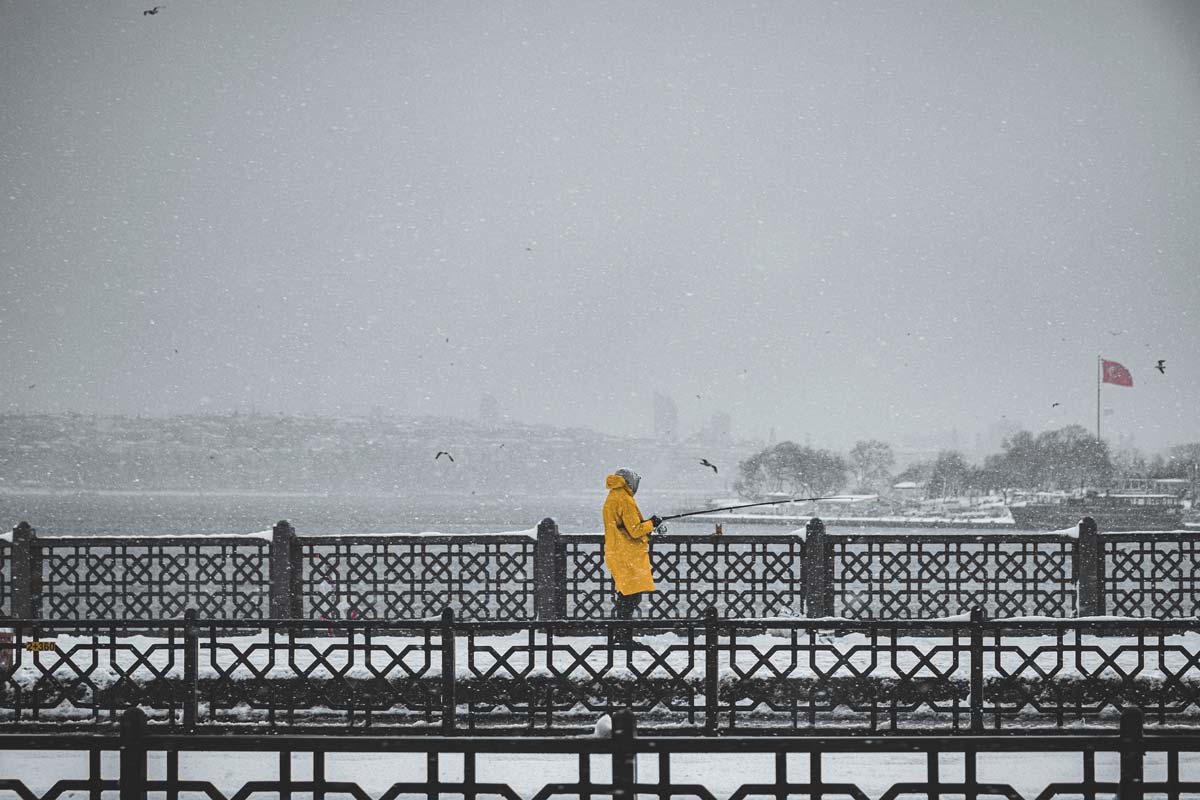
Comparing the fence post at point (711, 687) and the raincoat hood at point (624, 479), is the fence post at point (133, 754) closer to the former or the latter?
the fence post at point (711, 687)

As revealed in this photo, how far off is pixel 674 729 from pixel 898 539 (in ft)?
11.7

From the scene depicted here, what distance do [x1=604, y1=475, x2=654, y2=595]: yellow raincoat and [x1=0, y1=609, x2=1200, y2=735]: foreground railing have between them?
1.62 feet

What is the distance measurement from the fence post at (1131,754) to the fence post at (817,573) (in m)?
6.45

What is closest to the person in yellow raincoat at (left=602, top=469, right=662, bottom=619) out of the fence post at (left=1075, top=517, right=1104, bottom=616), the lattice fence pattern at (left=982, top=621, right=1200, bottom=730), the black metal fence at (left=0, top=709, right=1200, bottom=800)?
the lattice fence pattern at (left=982, top=621, right=1200, bottom=730)

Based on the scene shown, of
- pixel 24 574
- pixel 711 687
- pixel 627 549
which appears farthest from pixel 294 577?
pixel 711 687

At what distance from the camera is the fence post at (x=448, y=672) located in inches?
261

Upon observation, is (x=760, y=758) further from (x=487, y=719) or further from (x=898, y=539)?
(x=898, y=539)

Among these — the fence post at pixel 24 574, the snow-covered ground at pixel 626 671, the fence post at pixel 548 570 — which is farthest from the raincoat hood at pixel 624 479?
the fence post at pixel 24 574

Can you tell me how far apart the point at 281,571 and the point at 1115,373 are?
161ft

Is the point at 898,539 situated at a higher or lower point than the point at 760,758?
higher

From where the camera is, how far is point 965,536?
10.2 meters

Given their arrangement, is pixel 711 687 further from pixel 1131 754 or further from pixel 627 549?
pixel 1131 754

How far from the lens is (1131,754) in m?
3.53

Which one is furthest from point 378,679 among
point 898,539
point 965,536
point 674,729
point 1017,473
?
point 1017,473
